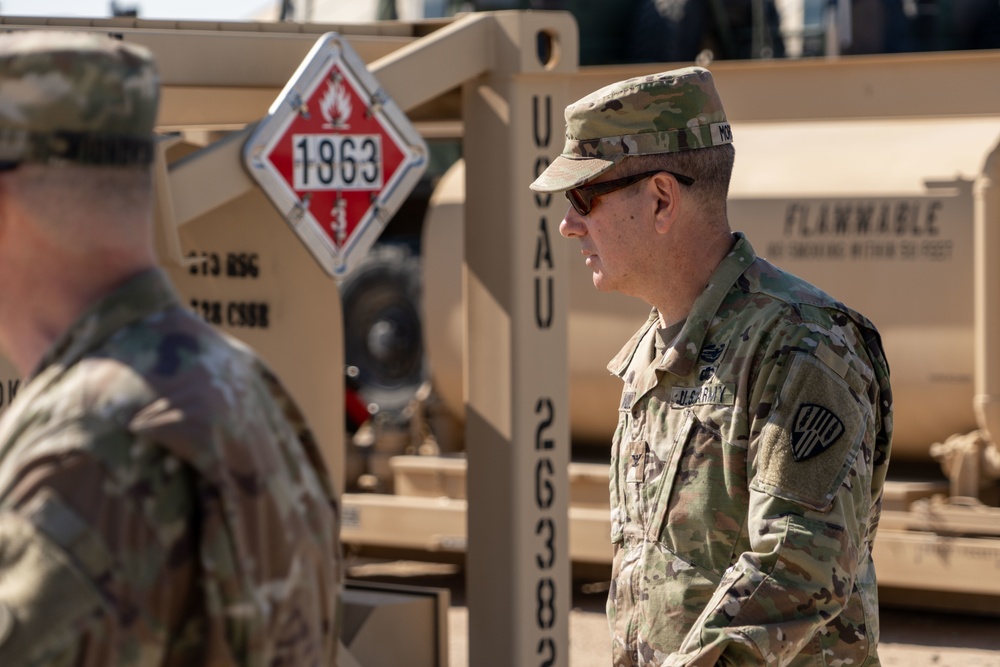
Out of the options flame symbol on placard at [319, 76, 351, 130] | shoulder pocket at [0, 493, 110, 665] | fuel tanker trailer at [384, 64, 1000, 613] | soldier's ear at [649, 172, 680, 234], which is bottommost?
fuel tanker trailer at [384, 64, 1000, 613]

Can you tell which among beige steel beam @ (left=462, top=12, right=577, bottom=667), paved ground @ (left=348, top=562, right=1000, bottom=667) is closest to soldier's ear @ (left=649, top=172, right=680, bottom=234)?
beige steel beam @ (left=462, top=12, right=577, bottom=667)

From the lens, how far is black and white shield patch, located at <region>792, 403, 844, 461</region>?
2.22m

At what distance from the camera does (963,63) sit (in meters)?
7.13

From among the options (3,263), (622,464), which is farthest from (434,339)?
(3,263)

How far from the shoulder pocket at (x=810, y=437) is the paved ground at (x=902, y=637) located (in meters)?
4.33

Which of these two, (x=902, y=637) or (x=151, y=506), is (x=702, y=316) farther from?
(x=902, y=637)

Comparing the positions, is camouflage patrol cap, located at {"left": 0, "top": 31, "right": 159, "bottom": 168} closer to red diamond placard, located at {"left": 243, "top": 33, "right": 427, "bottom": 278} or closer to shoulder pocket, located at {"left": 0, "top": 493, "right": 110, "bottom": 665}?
shoulder pocket, located at {"left": 0, "top": 493, "right": 110, "bottom": 665}

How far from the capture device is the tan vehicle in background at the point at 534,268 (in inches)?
169

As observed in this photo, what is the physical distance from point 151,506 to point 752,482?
1.12 m

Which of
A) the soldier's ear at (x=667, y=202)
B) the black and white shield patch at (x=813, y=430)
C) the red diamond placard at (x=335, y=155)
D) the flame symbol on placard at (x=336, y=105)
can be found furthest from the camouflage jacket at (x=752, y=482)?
the flame symbol on placard at (x=336, y=105)

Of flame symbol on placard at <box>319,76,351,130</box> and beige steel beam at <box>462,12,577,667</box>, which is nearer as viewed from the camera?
flame symbol on placard at <box>319,76,351,130</box>

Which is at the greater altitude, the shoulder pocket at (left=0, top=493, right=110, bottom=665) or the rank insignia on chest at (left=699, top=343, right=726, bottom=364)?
the shoulder pocket at (left=0, top=493, right=110, bottom=665)

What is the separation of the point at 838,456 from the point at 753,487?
127 millimetres

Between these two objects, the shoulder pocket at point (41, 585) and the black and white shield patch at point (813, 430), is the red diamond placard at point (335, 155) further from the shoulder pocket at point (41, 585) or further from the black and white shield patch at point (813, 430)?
the shoulder pocket at point (41, 585)
